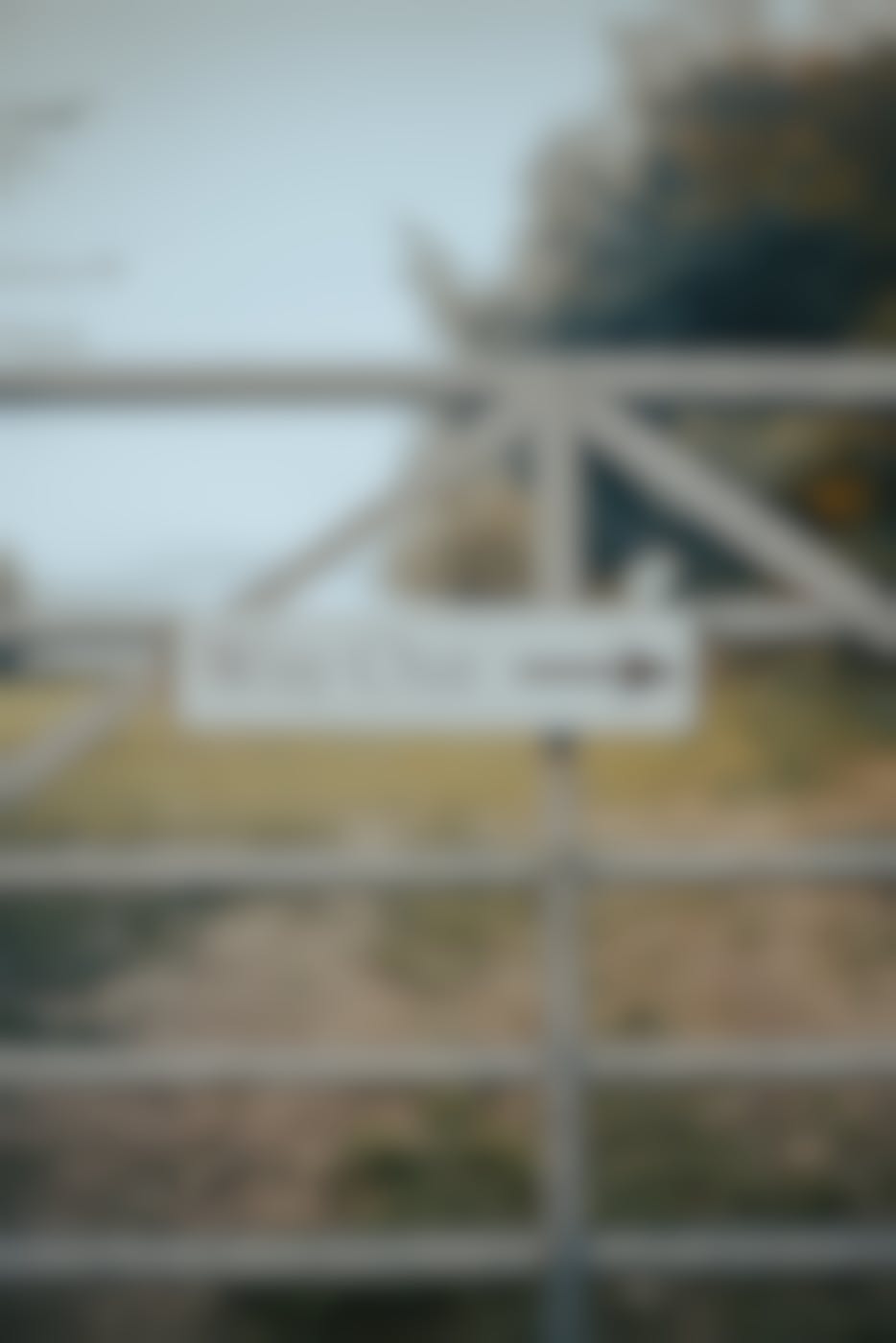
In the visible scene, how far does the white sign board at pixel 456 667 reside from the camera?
1.99 meters

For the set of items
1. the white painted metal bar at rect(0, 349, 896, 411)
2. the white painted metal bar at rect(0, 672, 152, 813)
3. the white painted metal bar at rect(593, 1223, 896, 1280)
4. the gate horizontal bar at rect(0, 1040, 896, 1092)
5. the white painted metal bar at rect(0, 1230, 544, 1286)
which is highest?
the white painted metal bar at rect(0, 349, 896, 411)

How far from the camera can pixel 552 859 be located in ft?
6.65

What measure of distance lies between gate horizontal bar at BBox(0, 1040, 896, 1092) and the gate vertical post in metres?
0.05

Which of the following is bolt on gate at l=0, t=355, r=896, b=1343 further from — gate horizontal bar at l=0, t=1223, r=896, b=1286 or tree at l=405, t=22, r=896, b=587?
tree at l=405, t=22, r=896, b=587

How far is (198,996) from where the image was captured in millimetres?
2295

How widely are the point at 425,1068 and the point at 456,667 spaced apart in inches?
21.7

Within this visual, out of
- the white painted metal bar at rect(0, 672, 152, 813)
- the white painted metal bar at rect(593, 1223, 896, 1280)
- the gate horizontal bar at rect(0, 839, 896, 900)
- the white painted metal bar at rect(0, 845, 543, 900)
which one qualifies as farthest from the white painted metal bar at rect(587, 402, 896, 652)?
the white painted metal bar at rect(593, 1223, 896, 1280)

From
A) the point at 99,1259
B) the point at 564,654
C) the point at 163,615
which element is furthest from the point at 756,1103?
the point at 163,615

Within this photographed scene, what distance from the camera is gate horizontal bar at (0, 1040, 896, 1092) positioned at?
2.04 metres

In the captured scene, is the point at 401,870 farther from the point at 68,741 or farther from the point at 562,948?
the point at 68,741

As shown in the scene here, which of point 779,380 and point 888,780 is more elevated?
point 779,380

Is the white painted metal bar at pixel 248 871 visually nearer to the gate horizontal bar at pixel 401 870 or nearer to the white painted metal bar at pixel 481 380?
the gate horizontal bar at pixel 401 870

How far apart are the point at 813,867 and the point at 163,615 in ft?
3.01

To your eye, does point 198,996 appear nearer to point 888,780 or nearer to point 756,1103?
point 756,1103
